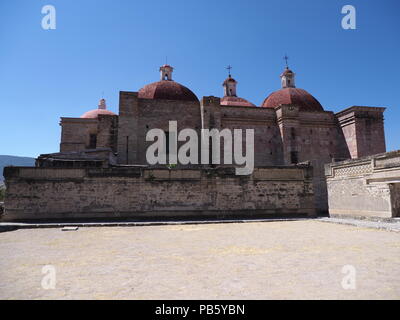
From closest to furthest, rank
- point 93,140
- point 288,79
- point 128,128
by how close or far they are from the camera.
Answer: point 128,128 → point 93,140 → point 288,79

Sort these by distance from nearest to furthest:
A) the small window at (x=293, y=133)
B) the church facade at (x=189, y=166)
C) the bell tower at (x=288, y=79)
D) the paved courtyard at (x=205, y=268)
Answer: the paved courtyard at (x=205, y=268) → the church facade at (x=189, y=166) → the small window at (x=293, y=133) → the bell tower at (x=288, y=79)

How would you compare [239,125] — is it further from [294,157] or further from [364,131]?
[364,131]

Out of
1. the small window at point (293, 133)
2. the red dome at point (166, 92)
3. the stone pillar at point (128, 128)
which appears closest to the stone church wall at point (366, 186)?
A: the small window at point (293, 133)

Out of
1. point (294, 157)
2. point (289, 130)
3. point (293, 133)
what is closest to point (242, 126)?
point (289, 130)

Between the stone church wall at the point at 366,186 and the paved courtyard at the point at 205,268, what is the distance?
3.95 meters

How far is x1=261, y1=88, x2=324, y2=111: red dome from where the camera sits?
23094 mm

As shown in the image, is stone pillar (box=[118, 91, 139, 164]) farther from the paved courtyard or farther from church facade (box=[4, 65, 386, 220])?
the paved courtyard

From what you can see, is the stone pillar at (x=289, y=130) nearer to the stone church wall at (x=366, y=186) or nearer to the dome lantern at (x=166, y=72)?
the stone church wall at (x=366, y=186)

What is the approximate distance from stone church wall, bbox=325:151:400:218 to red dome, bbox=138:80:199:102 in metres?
12.2

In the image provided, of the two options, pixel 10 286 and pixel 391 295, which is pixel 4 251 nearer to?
pixel 10 286

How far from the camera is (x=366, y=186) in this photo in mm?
11164

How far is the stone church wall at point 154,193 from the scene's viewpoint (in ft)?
39.9

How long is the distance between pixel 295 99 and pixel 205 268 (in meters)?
21.8

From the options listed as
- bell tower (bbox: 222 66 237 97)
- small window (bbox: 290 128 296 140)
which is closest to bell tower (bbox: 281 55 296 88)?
bell tower (bbox: 222 66 237 97)
